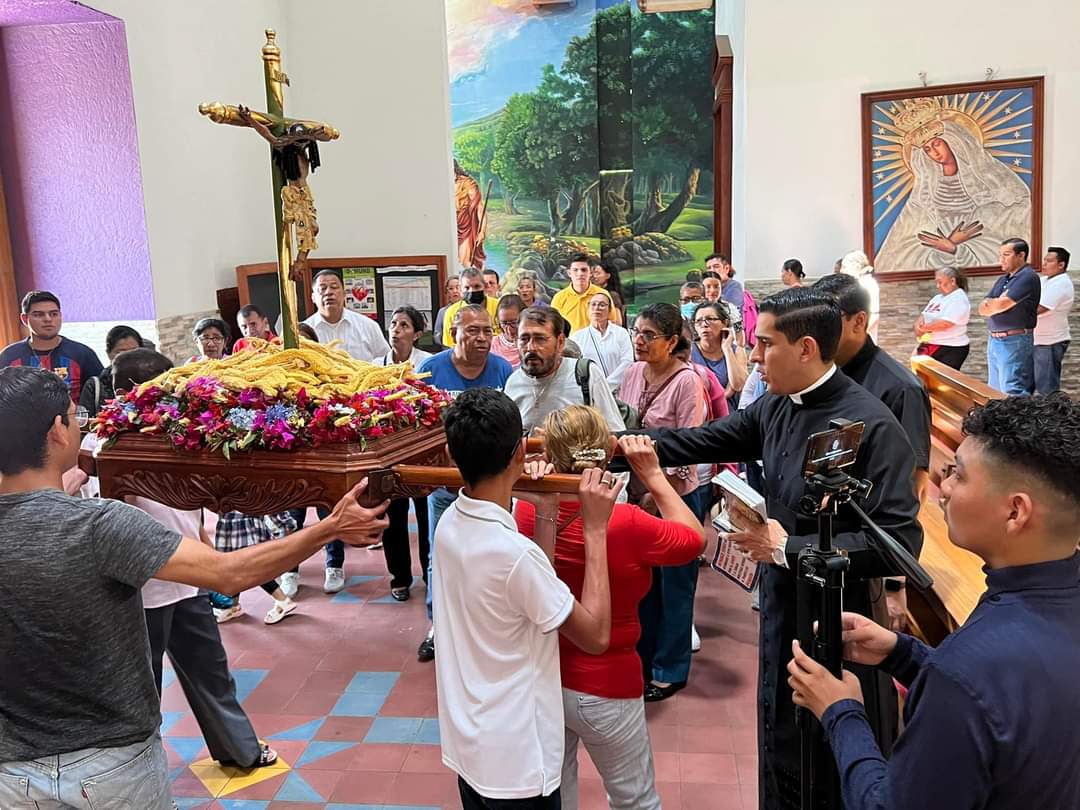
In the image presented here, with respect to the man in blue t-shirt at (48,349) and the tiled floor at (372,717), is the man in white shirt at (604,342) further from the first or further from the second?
the man in blue t-shirt at (48,349)

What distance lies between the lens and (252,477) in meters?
2.03

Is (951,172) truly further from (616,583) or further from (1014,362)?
(616,583)

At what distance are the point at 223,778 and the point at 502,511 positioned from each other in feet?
7.28

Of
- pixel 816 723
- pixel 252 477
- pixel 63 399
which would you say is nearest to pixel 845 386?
pixel 816 723

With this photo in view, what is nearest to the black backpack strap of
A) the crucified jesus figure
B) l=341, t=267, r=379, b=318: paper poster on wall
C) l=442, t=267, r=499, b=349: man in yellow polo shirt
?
the crucified jesus figure

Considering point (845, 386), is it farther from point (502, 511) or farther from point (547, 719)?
point (547, 719)

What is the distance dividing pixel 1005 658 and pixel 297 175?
201 centimetres

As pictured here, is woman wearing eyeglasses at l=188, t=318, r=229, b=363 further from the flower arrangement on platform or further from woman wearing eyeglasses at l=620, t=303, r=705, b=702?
the flower arrangement on platform

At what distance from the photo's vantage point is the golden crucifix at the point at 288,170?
226 centimetres

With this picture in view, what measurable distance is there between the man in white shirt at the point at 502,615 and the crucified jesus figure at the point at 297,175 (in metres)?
0.74

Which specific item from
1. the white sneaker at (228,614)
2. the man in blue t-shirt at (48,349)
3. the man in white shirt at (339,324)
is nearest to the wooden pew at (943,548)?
the man in white shirt at (339,324)

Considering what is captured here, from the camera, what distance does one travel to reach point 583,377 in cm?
386

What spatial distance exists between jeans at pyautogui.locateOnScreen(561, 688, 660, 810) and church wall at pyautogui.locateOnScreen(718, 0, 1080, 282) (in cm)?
709

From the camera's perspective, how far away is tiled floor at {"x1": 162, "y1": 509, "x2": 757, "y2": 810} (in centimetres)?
329
